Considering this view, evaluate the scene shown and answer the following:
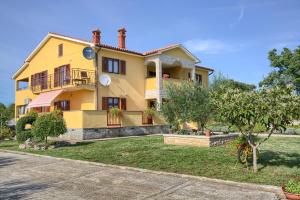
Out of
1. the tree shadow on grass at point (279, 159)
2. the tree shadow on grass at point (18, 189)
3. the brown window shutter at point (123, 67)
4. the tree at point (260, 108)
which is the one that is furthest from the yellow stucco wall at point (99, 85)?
the tree at point (260, 108)

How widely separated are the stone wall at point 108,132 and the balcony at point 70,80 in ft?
13.4

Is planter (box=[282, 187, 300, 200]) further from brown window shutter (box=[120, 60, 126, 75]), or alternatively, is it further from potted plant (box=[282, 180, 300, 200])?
brown window shutter (box=[120, 60, 126, 75])

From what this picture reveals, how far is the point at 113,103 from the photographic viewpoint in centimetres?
2880

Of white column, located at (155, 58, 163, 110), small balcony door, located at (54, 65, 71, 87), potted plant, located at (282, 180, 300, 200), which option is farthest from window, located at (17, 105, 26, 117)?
potted plant, located at (282, 180, 300, 200)

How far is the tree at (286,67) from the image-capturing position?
4178 centimetres

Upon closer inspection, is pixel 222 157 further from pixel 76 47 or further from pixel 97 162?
pixel 76 47

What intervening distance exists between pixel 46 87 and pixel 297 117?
27.5 meters

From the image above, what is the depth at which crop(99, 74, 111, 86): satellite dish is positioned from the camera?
27.1m

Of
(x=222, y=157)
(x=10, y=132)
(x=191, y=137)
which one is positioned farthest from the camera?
(x=10, y=132)

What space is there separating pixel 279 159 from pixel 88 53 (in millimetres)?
18828

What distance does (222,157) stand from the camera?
43.4ft

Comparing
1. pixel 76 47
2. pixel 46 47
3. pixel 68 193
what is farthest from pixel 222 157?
pixel 46 47

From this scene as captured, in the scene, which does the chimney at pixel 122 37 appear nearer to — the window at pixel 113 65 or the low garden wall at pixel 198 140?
the window at pixel 113 65

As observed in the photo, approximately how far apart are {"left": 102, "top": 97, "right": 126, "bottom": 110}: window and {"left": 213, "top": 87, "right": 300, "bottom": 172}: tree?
18.3 meters
